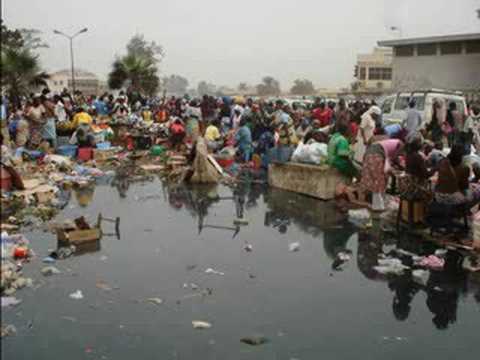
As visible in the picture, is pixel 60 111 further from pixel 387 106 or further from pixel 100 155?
pixel 387 106

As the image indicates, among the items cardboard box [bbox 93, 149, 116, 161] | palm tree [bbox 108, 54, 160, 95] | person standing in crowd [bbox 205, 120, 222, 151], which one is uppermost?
palm tree [bbox 108, 54, 160, 95]

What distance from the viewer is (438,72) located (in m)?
37.7

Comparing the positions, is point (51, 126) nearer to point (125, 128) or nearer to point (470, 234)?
point (125, 128)

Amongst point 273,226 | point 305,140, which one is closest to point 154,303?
point 273,226

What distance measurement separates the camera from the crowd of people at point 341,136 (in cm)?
785

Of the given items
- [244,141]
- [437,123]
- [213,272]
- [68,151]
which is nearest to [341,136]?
[437,123]

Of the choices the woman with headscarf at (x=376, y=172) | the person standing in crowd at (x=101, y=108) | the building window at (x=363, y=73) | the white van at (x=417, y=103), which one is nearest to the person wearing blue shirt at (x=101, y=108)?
the person standing in crowd at (x=101, y=108)

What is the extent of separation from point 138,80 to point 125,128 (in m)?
14.8

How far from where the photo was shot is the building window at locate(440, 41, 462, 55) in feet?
120

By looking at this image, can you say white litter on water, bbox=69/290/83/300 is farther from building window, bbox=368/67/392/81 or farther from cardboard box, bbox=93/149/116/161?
building window, bbox=368/67/392/81

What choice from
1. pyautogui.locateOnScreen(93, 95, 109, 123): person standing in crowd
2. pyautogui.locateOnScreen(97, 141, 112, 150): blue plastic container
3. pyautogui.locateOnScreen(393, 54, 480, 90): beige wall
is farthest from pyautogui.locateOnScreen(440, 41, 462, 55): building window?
pyautogui.locateOnScreen(97, 141, 112, 150): blue plastic container

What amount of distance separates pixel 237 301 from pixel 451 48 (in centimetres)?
3599

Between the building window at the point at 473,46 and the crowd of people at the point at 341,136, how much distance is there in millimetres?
17571

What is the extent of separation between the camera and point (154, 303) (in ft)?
17.7
